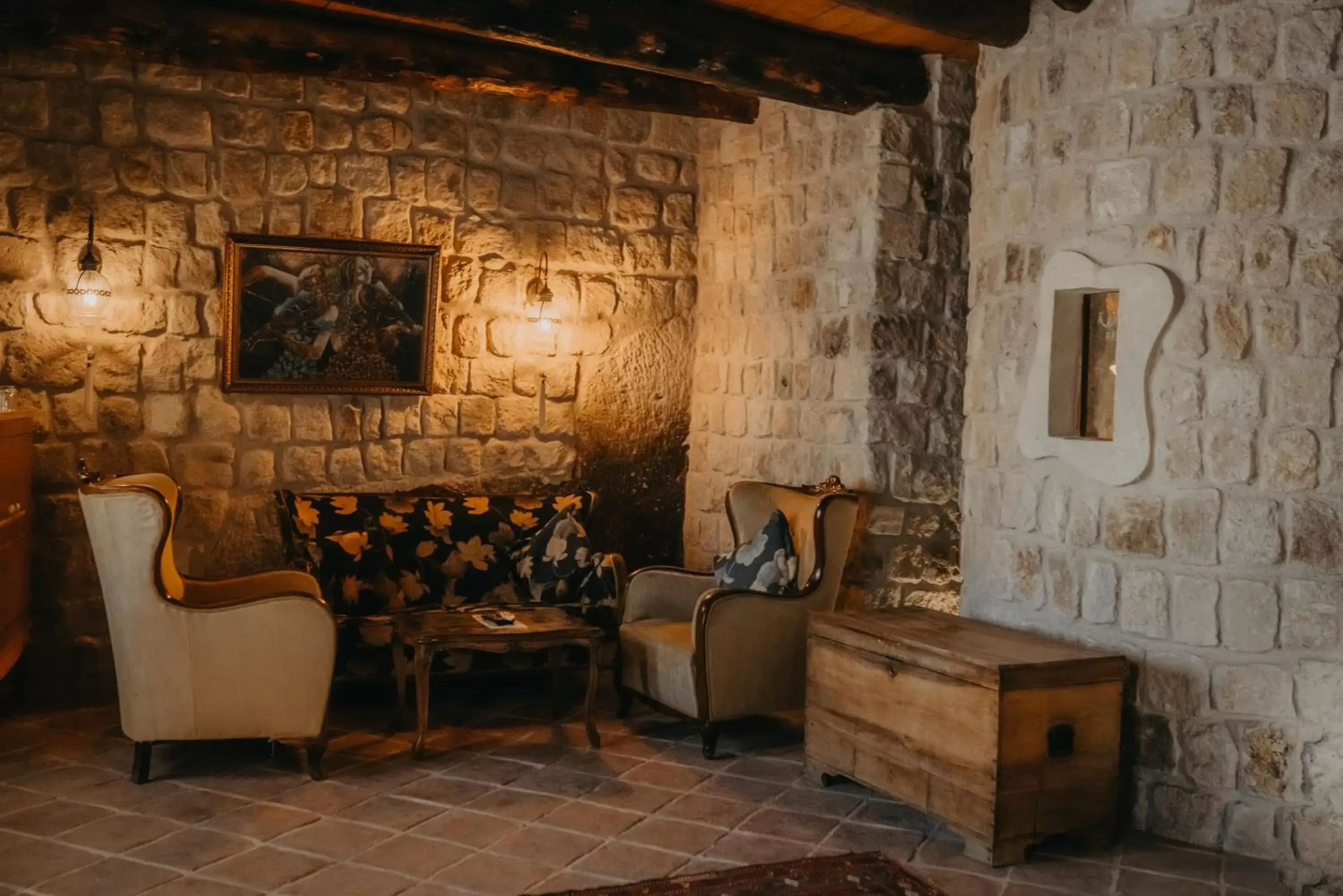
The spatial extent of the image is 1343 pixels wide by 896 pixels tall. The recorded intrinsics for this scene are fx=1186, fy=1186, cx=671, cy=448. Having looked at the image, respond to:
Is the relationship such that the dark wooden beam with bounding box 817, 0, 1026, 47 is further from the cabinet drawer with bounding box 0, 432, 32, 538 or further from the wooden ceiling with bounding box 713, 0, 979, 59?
the cabinet drawer with bounding box 0, 432, 32, 538

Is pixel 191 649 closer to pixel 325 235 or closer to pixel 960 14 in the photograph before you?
pixel 325 235

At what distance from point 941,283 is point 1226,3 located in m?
1.85

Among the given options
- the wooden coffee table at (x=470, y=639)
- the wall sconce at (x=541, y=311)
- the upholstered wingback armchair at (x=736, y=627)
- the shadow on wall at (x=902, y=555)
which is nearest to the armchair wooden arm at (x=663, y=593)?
the upholstered wingback armchair at (x=736, y=627)

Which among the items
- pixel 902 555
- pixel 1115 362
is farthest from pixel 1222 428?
pixel 902 555

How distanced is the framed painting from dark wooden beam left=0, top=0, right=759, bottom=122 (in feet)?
2.60

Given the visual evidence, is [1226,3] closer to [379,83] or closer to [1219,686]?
[1219,686]

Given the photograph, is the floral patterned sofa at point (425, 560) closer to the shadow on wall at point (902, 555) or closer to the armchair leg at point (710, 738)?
the armchair leg at point (710, 738)

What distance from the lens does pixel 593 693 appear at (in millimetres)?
4789

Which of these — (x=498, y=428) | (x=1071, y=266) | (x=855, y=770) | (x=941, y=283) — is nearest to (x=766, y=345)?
(x=941, y=283)

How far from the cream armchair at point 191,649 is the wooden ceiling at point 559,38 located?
1.92 meters

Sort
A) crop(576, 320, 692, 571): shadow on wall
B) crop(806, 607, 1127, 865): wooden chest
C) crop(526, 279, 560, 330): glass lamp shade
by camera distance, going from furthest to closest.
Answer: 1. crop(576, 320, 692, 571): shadow on wall
2. crop(526, 279, 560, 330): glass lamp shade
3. crop(806, 607, 1127, 865): wooden chest

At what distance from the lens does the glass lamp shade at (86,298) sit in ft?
16.9

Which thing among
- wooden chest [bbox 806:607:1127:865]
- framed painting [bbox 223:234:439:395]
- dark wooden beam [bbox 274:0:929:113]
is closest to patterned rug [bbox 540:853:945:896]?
wooden chest [bbox 806:607:1127:865]

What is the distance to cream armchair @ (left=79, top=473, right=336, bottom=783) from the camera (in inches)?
160
